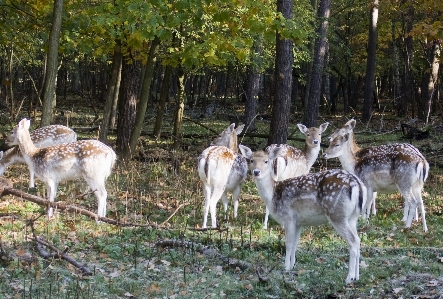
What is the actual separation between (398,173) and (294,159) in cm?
187

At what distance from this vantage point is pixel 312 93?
77.2 feet

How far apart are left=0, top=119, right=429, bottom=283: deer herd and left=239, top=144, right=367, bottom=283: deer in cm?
1

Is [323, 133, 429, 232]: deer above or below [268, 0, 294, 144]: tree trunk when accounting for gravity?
below

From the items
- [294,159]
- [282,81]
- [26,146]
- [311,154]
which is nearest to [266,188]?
[294,159]

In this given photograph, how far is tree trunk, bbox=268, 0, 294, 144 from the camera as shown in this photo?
1357cm

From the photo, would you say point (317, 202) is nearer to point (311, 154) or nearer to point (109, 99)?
point (311, 154)

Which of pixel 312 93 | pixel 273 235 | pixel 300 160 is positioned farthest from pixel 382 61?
pixel 273 235

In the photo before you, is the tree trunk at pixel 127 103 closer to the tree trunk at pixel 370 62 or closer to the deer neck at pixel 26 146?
the deer neck at pixel 26 146

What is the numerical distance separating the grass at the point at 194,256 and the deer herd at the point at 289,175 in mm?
370

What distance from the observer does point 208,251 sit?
26.8ft

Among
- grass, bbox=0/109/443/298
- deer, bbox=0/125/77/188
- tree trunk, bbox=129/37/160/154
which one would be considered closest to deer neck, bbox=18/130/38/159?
grass, bbox=0/109/443/298

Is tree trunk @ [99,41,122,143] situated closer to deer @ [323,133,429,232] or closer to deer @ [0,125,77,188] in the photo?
deer @ [0,125,77,188]

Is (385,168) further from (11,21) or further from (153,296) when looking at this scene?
(11,21)

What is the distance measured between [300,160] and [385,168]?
1.58 meters
